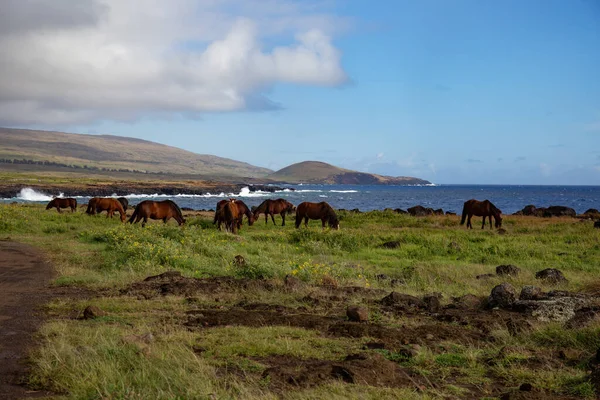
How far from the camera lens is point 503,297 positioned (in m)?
10.9

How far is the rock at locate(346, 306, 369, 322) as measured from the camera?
31.0 feet

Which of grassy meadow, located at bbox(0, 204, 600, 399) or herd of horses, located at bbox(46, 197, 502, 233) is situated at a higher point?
herd of horses, located at bbox(46, 197, 502, 233)

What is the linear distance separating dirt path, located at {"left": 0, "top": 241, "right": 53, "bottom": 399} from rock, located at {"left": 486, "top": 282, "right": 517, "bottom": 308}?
25.4ft

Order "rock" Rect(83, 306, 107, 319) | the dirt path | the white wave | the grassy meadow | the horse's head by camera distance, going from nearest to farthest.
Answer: the grassy meadow
the dirt path
"rock" Rect(83, 306, 107, 319)
the horse's head
the white wave

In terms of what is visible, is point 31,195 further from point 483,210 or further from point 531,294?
point 531,294

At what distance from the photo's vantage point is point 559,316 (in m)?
9.68

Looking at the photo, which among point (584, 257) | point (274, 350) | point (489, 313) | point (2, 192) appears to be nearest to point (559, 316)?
point (489, 313)

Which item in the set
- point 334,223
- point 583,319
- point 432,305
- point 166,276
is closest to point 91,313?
point 166,276

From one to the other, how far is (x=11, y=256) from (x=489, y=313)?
1330 centimetres

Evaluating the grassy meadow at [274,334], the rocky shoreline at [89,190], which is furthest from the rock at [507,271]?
the rocky shoreline at [89,190]

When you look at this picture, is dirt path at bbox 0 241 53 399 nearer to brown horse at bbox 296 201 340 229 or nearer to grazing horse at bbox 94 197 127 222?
brown horse at bbox 296 201 340 229

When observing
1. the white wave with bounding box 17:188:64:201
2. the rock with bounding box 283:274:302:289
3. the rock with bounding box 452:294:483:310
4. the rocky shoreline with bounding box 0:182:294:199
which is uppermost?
the rock with bounding box 283:274:302:289

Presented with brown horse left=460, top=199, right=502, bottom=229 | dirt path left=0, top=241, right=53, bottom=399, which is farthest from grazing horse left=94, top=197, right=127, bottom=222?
brown horse left=460, top=199, right=502, bottom=229

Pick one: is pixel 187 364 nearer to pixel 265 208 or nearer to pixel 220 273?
pixel 220 273
